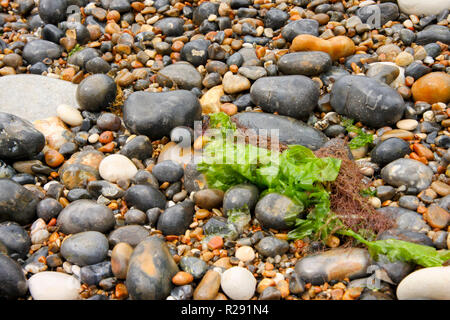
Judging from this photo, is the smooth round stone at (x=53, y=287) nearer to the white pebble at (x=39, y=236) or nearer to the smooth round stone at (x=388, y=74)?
the white pebble at (x=39, y=236)

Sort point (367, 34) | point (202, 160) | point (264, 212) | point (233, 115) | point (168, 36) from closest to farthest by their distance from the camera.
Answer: point (264, 212) → point (202, 160) → point (233, 115) → point (367, 34) → point (168, 36)

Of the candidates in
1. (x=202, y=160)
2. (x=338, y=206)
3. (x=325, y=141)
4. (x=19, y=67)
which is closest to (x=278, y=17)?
(x=325, y=141)

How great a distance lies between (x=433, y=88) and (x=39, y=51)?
17.1ft

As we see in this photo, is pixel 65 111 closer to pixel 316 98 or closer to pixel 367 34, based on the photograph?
pixel 316 98

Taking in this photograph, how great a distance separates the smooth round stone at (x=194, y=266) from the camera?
360cm

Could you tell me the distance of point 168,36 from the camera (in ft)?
20.9

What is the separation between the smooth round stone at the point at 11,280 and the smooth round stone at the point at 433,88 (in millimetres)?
4481

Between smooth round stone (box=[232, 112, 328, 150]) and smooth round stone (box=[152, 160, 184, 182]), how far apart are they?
94 centimetres

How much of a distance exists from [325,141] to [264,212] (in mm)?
1352

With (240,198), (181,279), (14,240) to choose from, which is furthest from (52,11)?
(181,279)

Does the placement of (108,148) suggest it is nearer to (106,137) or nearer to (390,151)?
(106,137)

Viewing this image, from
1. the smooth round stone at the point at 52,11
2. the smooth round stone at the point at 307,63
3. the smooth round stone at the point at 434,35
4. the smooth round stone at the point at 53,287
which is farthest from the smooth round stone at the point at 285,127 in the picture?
the smooth round stone at the point at 52,11

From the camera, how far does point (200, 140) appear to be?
4.86 meters

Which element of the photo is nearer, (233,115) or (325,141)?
(325,141)
